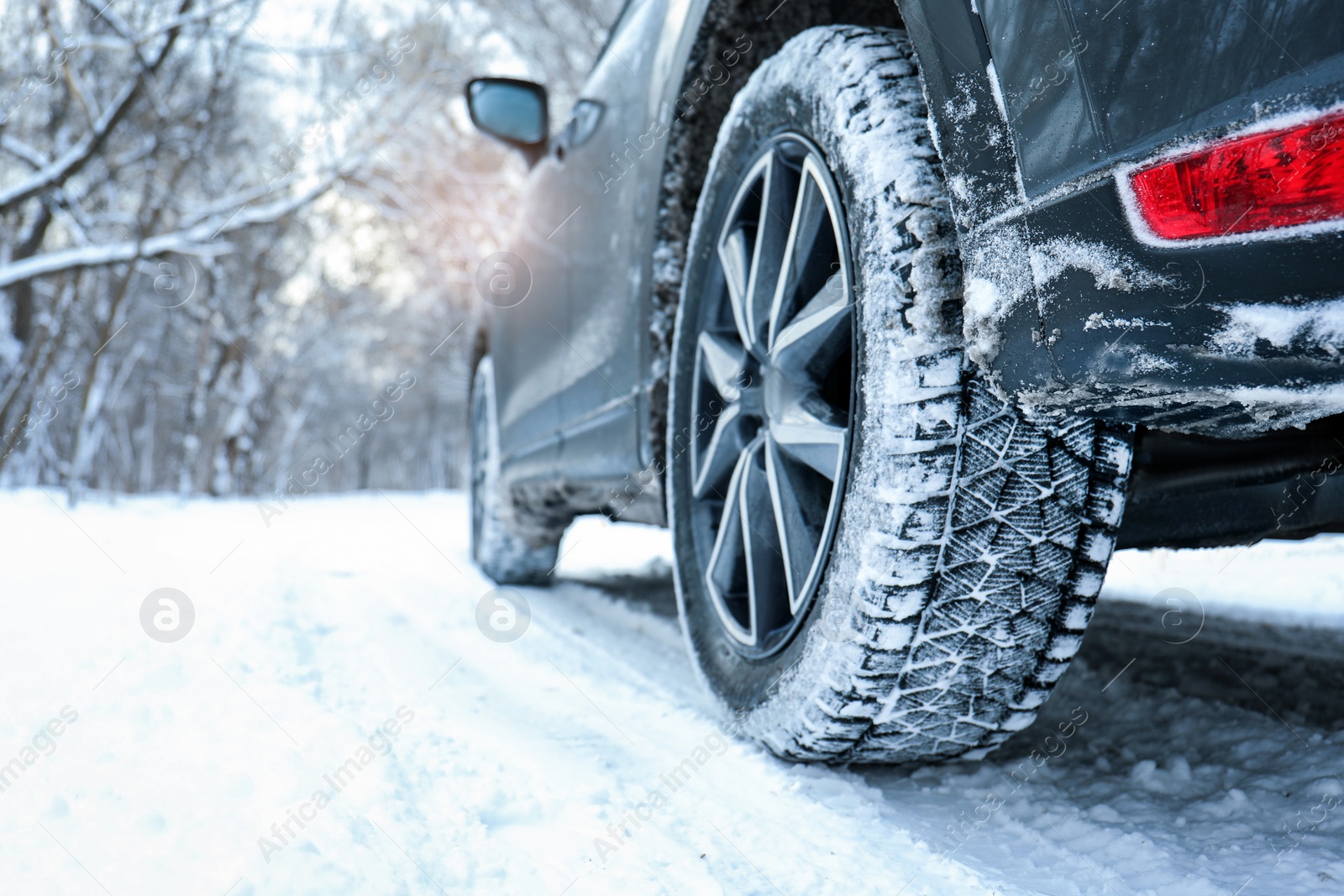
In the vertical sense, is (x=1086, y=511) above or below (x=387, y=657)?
above

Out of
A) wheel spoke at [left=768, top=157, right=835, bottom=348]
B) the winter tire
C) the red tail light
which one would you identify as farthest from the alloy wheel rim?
the winter tire

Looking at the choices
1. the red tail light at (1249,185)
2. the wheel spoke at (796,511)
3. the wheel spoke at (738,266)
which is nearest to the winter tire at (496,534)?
the wheel spoke at (738,266)

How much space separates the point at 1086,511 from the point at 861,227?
1.58 feet

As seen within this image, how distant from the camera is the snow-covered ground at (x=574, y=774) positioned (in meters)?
1.04

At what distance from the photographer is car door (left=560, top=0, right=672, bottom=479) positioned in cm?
190

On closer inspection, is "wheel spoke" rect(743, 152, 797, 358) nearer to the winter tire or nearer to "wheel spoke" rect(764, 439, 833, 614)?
"wheel spoke" rect(764, 439, 833, 614)

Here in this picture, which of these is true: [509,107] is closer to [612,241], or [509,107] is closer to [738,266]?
[612,241]

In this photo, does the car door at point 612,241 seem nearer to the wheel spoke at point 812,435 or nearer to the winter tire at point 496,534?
the wheel spoke at point 812,435

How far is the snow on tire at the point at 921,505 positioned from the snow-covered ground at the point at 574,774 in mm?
174

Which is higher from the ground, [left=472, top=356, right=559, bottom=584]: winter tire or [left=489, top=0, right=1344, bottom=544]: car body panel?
[left=489, top=0, right=1344, bottom=544]: car body panel

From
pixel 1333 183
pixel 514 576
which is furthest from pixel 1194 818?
pixel 514 576

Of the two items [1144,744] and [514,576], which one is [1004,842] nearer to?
[1144,744]

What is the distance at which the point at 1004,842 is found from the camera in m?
1.19

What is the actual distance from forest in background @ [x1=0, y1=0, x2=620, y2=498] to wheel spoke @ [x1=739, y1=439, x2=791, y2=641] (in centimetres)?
356
